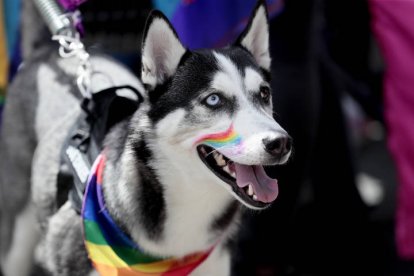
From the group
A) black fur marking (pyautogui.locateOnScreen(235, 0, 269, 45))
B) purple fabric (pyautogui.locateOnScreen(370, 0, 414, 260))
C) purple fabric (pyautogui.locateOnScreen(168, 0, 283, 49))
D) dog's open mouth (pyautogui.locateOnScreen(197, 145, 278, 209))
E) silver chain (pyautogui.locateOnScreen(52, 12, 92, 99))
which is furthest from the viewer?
purple fabric (pyautogui.locateOnScreen(370, 0, 414, 260))

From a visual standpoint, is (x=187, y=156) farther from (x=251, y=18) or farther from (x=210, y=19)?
(x=210, y=19)

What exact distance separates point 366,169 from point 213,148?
11.2ft

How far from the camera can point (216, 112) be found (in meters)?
2.36

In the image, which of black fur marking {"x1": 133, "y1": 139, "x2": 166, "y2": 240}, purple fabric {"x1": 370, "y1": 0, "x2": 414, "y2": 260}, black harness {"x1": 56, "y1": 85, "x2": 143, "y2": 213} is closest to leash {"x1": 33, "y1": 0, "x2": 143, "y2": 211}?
black harness {"x1": 56, "y1": 85, "x2": 143, "y2": 213}

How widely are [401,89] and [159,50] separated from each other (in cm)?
158

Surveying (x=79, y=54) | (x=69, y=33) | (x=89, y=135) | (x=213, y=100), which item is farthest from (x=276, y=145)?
(x=69, y=33)

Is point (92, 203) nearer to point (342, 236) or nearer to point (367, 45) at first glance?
point (342, 236)

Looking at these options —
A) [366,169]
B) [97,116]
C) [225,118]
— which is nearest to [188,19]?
[97,116]

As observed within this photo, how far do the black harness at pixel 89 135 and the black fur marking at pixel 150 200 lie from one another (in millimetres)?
303

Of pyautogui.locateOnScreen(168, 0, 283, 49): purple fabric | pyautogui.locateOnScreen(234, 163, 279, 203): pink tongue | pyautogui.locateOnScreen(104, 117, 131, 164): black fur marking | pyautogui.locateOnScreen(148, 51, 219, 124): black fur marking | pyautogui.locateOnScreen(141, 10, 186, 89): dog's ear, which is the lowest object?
pyautogui.locateOnScreen(168, 0, 283, 49): purple fabric

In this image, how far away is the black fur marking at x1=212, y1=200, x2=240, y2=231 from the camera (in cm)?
261

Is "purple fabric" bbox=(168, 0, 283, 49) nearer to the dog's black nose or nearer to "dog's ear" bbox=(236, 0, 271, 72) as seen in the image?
"dog's ear" bbox=(236, 0, 271, 72)

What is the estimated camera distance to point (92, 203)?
8.46 feet

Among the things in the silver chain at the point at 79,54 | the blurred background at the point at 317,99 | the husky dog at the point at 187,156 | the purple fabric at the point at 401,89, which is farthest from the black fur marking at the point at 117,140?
the purple fabric at the point at 401,89
